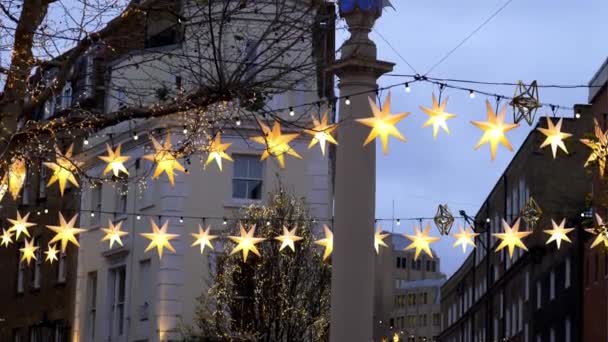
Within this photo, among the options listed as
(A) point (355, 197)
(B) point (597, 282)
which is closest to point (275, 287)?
(A) point (355, 197)

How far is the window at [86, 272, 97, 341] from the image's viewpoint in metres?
43.3

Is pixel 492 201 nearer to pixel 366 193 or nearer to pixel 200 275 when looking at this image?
pixel 200 275

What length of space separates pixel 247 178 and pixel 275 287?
6.24 m

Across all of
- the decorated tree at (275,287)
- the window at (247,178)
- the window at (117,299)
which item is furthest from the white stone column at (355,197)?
the window at (117,299)

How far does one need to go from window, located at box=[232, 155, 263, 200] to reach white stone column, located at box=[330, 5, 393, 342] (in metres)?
19.3

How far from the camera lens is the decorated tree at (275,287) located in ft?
109

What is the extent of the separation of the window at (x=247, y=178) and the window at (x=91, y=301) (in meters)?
6.78

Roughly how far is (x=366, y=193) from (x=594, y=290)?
3400 centimetres

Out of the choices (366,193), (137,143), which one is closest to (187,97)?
(366,193)

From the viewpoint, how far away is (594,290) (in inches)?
2037

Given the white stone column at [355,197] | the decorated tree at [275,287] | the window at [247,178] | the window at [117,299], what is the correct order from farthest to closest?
the window at [117,299]
the window at [247,178]
the decorated tree at [275,287]
the white stone column at [355,197]

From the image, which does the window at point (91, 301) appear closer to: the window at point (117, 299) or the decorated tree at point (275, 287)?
the window at point (117, 299)

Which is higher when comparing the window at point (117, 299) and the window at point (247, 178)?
the window at point (247, 178)

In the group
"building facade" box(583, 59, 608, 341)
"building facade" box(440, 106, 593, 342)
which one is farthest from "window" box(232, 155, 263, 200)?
"building facade" box(583, 59, 608, 341)
